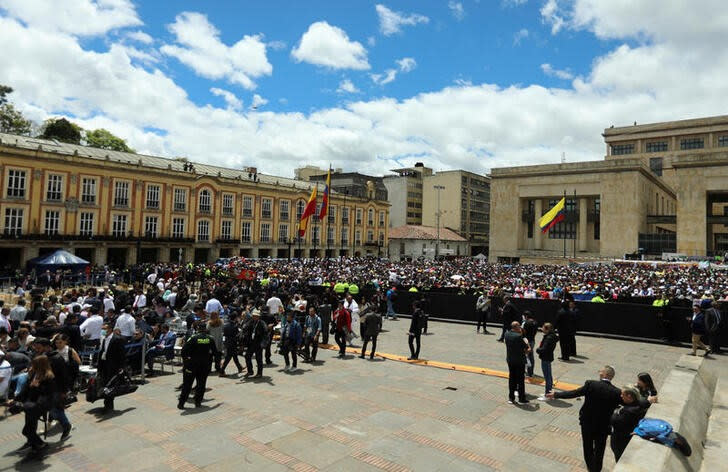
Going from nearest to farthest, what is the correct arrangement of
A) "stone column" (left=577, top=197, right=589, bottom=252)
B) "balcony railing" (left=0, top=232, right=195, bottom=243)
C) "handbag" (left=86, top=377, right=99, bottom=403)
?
"handbag" (left=86, top=377, right=99, bottom=403) < "balcony railing" (left=0, top=232, right=195, bottom=243) < "stone column" (left=577, top=197, right=589, bottom=252)

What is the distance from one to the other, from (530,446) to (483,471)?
1.24m

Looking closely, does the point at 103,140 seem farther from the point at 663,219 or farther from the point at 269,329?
the point at 663,219

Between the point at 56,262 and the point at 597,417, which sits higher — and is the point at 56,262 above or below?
above

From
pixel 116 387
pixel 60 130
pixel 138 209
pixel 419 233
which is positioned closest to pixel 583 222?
pixel 419 233

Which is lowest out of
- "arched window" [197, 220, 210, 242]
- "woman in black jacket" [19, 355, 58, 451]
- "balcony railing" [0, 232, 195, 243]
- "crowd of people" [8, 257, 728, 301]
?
"woman in black jacket" [19, 355, 58, 451]

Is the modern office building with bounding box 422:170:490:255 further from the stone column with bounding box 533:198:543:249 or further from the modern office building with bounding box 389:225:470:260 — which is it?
the stone column with bounding box 533:198:543:249

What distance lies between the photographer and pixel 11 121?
49125mm

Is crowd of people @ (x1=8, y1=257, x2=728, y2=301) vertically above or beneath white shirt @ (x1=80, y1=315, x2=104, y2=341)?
above

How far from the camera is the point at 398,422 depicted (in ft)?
24.8

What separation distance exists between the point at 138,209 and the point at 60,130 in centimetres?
2031

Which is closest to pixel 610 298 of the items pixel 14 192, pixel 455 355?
pixel 455 355

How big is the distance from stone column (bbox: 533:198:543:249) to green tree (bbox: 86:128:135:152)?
60153mm

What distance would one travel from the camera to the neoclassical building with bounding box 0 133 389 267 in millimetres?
40156

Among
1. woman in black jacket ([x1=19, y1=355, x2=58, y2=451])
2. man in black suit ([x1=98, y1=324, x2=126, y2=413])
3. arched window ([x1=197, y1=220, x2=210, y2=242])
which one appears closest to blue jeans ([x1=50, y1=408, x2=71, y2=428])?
woman in black jacket ([x1=19, y1=355, x2=58, y2=451])
